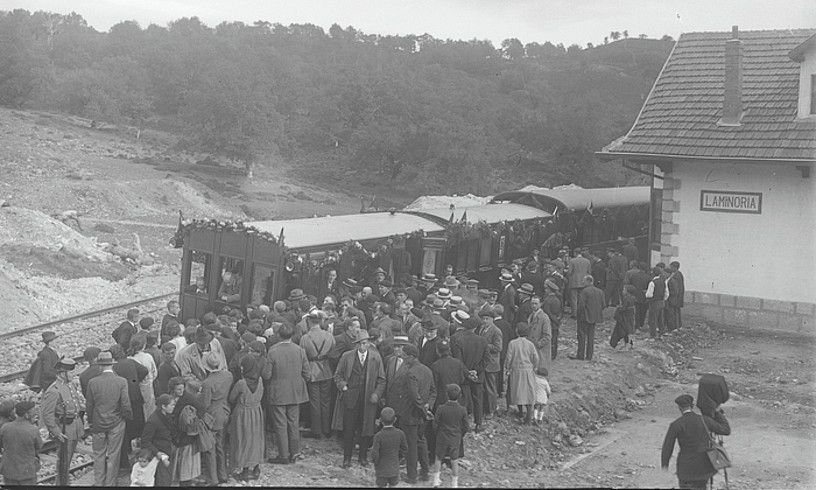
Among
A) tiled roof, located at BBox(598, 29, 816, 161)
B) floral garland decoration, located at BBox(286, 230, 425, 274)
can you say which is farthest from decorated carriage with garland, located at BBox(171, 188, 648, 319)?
tiled roof, located at BBox(598, 29, 816, 161)

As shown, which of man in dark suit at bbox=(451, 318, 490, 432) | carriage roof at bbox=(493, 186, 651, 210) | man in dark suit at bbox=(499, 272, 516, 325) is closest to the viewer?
man in dark suit at bbox=(451, 318, 490, 432)

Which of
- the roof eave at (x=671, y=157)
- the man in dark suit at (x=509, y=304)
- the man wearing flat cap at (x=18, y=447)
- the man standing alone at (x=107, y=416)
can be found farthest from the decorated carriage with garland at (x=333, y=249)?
the man wearing flat cap at (x=18, y=447)

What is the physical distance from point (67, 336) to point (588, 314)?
10366 millimetres

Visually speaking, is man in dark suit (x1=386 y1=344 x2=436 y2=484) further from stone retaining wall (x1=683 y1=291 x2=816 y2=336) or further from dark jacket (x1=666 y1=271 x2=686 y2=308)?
stone retaining wall (x1=683 y1=291 x2=816 y2=336)

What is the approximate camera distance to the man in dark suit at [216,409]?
9719mm

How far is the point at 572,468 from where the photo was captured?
36.6 feet

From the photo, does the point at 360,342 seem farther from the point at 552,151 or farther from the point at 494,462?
the point at 552,151

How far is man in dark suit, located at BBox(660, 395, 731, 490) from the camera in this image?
8.70 m

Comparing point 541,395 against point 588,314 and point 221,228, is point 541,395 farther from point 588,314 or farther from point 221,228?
point 221,228

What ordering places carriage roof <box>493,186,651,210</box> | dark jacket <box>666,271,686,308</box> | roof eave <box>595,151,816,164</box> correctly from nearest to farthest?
dark jacket <box>666,271,686,308</box>
roof eave <box>595,151,816,164</box>
carriage roof <box>493,186,651,210</box>

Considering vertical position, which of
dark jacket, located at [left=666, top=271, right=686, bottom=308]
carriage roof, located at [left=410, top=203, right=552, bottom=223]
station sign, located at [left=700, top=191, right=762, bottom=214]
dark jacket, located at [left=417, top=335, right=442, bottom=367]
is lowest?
dark jacket, located at [left=417, top=335, right=442, bottom=367]

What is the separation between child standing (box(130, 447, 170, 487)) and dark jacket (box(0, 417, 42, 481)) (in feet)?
3.66

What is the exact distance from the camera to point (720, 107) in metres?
19.0

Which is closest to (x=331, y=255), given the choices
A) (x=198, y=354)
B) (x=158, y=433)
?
(x=198, y=354)
